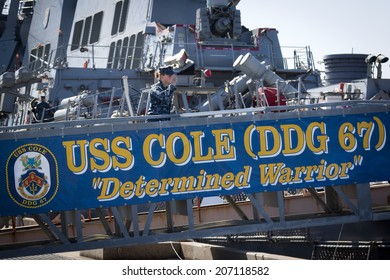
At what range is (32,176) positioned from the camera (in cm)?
1032

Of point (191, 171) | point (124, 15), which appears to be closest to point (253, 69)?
point (124, 15)

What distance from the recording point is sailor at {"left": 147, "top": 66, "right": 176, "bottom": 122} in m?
11.3

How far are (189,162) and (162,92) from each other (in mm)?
1066

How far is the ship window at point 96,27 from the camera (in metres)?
31.3

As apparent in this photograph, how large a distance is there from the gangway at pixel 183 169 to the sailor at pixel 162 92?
0.32 meters

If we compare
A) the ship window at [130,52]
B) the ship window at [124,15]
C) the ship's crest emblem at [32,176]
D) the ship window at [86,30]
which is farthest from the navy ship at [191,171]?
the ship window at [86,30]

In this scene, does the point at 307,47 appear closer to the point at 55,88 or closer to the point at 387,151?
the point at 55,88

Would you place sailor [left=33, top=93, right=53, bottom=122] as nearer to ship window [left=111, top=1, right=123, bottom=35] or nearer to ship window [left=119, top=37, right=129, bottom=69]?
ship window [left=119, top=37, right=129, bottom=69]

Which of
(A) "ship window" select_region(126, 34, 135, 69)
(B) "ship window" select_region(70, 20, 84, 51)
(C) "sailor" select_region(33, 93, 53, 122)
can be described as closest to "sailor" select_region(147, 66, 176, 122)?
(C) "sailor" select_region(33, 93, 53, 122)

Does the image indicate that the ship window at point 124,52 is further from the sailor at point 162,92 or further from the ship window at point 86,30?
the sailor at point 162,92

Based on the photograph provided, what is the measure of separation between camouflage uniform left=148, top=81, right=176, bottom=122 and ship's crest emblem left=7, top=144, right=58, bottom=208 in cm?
177

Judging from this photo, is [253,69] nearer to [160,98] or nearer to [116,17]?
[160,98]

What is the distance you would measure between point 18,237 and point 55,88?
13.0 m

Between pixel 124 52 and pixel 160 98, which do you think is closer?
pixel 160 98
